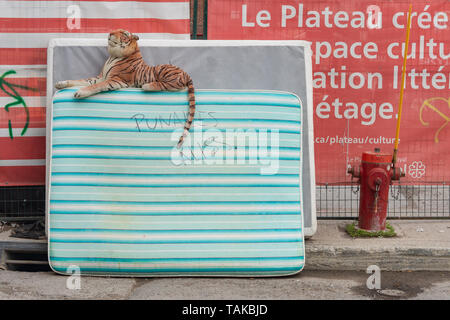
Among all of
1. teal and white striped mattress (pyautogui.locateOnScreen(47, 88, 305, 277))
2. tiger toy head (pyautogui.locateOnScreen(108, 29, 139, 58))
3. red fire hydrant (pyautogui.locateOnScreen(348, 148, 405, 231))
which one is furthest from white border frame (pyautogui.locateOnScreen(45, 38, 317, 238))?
red fire hydrant (pyautogui.locateOnScreen(348, 148, 405, 231))

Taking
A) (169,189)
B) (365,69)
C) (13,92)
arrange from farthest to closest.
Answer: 1. (365,69)
2. (13,92)
3. (169,189)

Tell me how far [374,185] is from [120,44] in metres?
2.85

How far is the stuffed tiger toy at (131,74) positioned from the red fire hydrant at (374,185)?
6.20 ft

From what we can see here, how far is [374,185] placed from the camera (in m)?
5.55

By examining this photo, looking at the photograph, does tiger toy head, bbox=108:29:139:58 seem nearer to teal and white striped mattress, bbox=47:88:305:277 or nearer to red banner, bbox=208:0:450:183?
teal and white striped mattress, bbox=47:88:305:277

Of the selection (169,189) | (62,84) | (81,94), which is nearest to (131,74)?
(81,94)

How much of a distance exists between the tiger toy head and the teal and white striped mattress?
455 mm

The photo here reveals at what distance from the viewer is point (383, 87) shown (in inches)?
249

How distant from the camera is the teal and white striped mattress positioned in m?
4.89

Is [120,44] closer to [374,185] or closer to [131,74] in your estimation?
[131,74]

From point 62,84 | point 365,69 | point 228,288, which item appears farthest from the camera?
point 365,69
